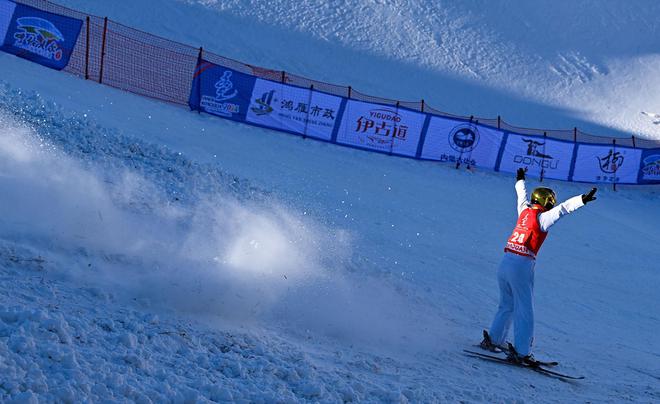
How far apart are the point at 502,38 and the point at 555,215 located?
37.1 m

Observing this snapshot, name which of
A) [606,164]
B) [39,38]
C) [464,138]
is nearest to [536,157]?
[464,138]

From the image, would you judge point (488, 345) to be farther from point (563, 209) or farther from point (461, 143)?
point (461, 143)

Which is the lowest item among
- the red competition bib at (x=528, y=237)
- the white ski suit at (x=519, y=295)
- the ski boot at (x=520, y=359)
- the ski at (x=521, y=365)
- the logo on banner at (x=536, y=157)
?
the ski at (x=521, y=365)

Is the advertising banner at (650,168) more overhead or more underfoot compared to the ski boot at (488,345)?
more overhead

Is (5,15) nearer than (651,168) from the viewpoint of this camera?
Yes

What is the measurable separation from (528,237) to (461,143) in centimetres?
1587

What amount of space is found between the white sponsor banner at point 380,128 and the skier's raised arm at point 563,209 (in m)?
14.6

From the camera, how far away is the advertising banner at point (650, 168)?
2688 centimetres

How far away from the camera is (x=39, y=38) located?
70.0ft

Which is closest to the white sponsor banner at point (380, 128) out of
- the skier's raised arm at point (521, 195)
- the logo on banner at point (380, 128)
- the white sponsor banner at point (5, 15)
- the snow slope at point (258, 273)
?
the logo on banner at point (380, 128)

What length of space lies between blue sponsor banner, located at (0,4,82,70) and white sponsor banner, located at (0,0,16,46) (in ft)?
0.23

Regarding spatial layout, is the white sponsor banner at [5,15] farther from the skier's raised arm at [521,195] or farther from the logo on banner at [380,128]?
the skier's raised arm at [521,195]

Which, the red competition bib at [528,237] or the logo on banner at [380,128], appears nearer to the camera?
the red competition bib at [528,237]

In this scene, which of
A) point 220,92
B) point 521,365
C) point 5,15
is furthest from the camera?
point 220,92
